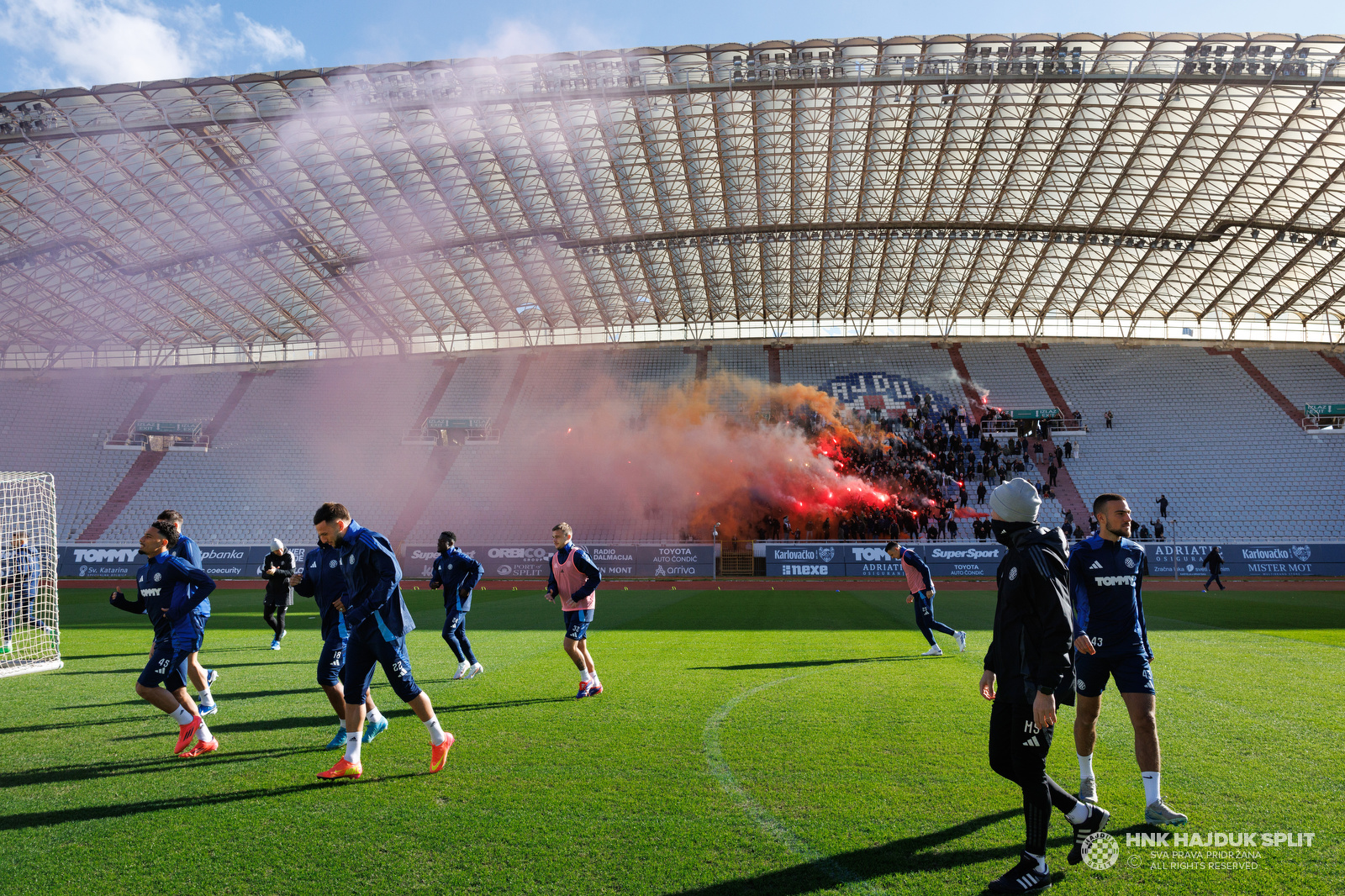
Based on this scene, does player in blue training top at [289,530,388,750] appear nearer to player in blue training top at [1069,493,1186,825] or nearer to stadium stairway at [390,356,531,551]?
player in blue training top at [1069,493,1186,825]

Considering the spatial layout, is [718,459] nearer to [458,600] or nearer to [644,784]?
[458,600]

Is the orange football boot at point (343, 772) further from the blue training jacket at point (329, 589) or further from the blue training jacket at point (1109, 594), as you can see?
the blue training jacket at point (1109, 594)

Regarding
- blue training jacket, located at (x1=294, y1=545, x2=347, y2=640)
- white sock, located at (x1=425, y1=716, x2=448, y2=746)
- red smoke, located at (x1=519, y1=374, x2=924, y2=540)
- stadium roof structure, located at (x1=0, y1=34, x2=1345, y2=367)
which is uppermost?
stadium roof structure, located at (x1=0, y1=34, x2=1345, y2=367)

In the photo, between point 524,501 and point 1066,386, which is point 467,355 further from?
point 1066,386

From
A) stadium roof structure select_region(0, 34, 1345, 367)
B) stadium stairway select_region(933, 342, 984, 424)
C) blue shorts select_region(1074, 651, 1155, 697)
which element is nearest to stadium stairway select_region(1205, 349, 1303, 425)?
stadium roof structure select_region(0, 34, 1345, 367)

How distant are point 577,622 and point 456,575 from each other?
2.30 meters

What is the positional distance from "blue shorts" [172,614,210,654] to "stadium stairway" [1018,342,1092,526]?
113 ft

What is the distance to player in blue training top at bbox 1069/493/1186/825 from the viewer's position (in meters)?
4.37

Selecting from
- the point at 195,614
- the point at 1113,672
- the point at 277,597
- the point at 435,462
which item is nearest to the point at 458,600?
the point at 195,614

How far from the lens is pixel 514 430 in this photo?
41.1 meters

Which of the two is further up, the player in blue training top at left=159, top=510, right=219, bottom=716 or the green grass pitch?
the player in blue training top at left=159, top=510, right=219, bottom=716

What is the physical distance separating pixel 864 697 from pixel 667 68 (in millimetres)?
22493

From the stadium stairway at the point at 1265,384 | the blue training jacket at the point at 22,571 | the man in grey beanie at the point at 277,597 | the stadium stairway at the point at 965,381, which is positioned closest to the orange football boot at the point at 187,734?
the man in grey beanie at the point at 277,597

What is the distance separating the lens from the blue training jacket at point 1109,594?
14.7 feet
